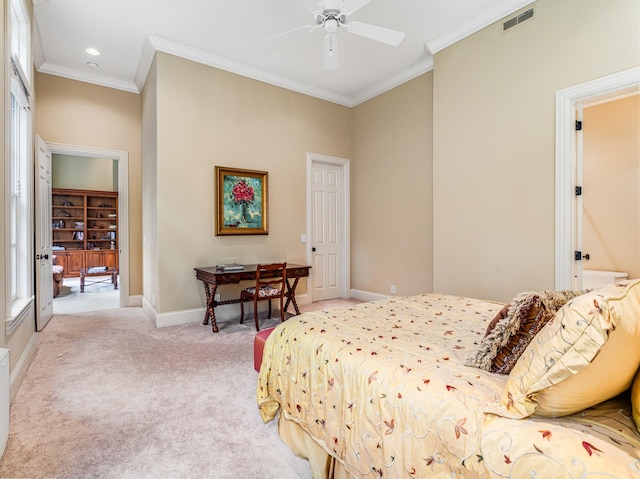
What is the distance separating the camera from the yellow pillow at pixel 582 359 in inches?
34.0

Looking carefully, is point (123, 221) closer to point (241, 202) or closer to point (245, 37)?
point (241, 202)

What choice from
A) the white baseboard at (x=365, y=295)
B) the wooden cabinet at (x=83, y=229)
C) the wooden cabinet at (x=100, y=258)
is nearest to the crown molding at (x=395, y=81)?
the white baseboard at (x=365, y=295)

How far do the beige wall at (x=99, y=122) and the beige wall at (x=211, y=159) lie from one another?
2.06ft

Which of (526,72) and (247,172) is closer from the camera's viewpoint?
(526,72)

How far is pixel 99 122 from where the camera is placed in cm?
473

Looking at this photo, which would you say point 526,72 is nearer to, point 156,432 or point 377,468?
point 377,468

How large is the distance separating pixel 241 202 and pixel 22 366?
2.72m

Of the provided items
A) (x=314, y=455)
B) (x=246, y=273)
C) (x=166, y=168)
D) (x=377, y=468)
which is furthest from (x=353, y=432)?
(x=166, y=168)

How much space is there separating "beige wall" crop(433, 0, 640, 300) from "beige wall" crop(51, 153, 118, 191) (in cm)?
778

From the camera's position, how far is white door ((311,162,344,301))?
530 cm

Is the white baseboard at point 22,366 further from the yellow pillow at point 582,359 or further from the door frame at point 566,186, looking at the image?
the door frame at point 566,186

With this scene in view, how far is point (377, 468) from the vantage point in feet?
3.96

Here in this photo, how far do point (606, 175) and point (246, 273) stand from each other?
464 centimetres

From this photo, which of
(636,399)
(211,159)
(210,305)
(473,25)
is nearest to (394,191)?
(473,25)
